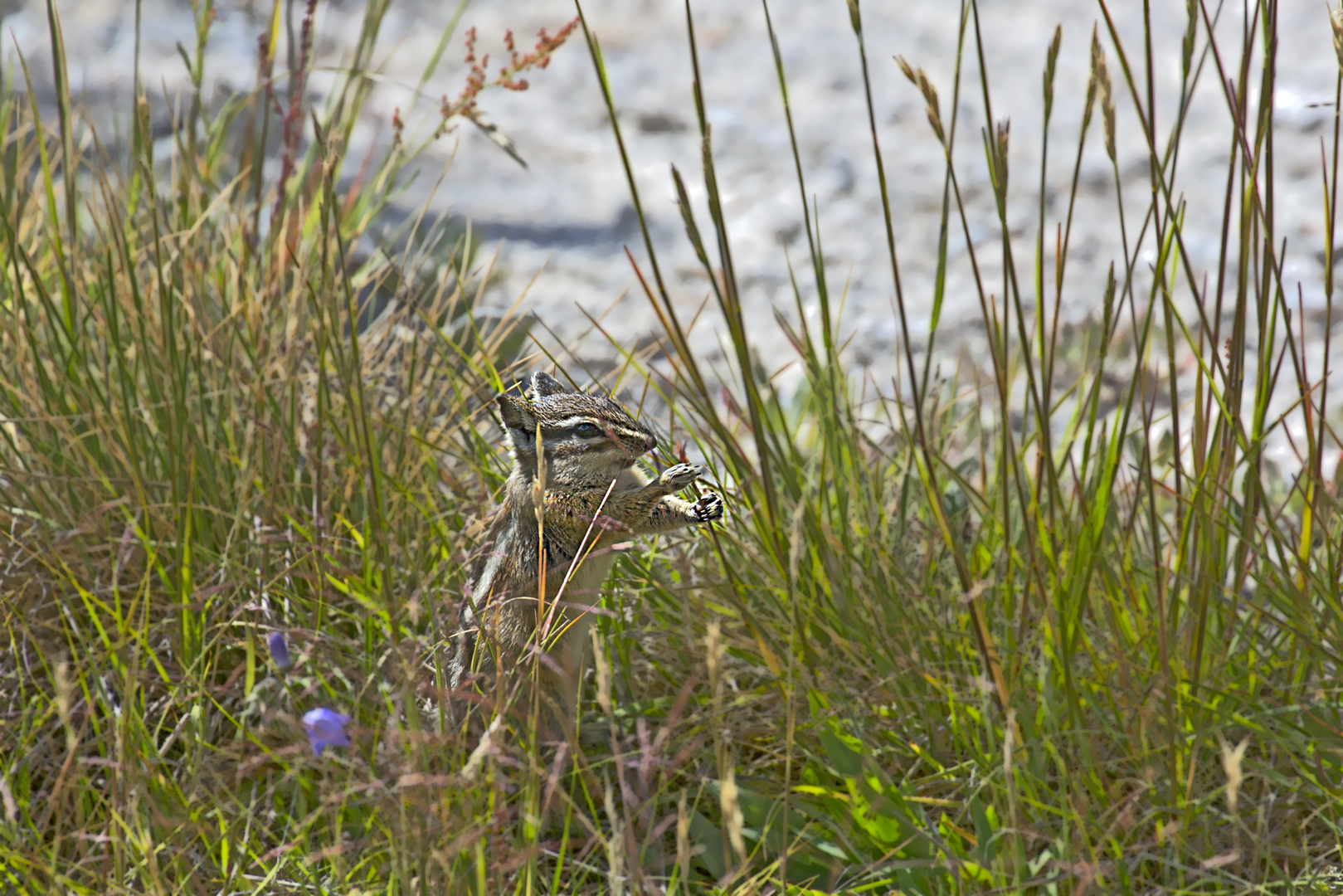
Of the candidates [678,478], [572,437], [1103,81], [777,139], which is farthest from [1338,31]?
[777,139]

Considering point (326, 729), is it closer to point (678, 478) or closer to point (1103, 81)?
point (678, 478)

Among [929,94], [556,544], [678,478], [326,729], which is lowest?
[326,729]

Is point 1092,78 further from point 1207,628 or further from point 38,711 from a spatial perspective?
point 38,711

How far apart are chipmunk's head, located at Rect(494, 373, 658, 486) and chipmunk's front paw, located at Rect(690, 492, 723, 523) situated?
0.44 feet

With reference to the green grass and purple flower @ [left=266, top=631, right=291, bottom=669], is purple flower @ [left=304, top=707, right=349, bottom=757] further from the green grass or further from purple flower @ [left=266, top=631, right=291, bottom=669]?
purple flower @ [left=266, top=631, right=291, bottom=669]

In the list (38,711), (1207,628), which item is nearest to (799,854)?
(1207,628)

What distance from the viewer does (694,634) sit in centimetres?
219

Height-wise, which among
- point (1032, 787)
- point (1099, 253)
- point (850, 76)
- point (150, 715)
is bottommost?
point (150, 715)

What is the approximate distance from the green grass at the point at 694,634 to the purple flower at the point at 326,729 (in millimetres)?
34

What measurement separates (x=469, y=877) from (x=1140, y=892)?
973mm

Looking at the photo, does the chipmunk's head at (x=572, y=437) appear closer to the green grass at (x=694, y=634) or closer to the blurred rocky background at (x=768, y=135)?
the green grass at (x=694, y=634)

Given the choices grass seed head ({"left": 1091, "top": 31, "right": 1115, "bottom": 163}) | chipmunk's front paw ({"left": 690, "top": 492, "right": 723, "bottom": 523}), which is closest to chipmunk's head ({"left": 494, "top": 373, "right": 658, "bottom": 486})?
chipmunk's front paw ({"left": 690, "top": 492, "right": 723, "bottom": 523})

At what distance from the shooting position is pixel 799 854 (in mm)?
1860

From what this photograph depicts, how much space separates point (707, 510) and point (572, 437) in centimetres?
25
